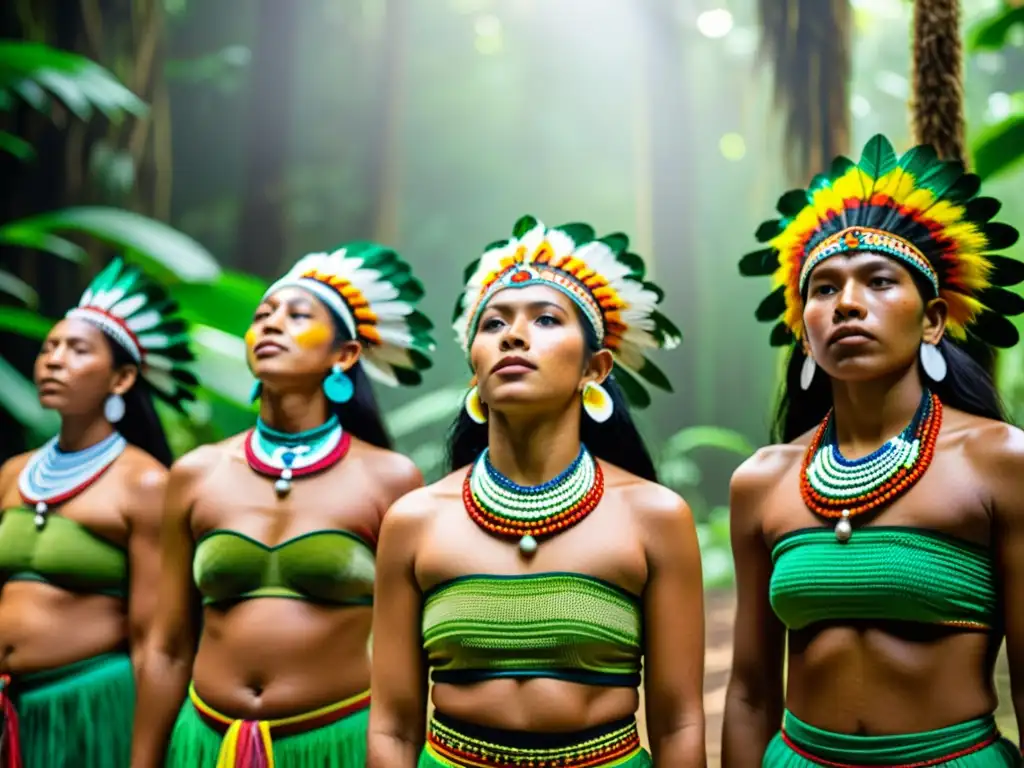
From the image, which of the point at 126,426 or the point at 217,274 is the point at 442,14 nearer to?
the point at 217,274

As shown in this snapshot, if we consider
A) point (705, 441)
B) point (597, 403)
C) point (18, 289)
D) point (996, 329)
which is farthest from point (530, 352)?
point (705, 441)

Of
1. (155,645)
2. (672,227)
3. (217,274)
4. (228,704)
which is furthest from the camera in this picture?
(672,227)

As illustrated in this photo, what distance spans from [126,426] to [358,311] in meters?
0.92

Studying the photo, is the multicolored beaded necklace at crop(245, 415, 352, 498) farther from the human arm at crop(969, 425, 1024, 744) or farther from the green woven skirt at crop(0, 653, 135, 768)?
the human arm at crop(969, 425, 1024, 744)

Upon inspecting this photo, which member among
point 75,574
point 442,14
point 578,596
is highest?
point 442,14

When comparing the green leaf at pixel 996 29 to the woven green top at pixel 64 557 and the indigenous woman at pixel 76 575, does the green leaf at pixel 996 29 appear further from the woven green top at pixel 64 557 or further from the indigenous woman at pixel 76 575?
the woven green top at pixel 64 557

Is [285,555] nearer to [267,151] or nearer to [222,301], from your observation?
[222,301]

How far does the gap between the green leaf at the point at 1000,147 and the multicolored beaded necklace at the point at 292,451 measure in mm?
2109

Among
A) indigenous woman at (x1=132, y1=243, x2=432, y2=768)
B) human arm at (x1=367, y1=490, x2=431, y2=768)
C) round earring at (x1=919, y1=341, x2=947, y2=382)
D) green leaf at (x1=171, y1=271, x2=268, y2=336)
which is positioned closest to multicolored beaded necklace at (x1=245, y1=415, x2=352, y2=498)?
indigenous woman at (x1=132, y1=243, x2=432, y2=768)

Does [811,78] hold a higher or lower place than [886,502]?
higher

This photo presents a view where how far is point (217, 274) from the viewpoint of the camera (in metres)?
4.21

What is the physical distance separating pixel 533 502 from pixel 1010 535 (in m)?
0.80

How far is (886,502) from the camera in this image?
1.79 m

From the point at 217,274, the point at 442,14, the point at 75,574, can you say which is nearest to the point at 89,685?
the point at 75,574
